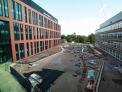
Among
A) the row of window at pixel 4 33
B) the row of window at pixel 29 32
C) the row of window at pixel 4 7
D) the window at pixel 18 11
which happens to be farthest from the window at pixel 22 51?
the row of window at pixel 4 7

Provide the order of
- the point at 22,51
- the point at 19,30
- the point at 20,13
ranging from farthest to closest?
the point at 22,51 → the point at 20,13 → the point at 19,30

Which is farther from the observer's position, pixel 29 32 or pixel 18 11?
pixel 29 32

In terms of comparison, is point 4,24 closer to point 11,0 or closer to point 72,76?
point 11,0

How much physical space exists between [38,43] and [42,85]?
3649 cm

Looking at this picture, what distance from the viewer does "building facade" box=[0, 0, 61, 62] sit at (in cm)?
3298

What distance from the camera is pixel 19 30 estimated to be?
39.9 m

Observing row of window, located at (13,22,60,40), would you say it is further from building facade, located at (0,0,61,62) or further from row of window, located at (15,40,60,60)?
row of window, located at (15,40,60,60)

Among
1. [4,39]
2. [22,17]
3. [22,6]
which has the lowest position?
[4,39]

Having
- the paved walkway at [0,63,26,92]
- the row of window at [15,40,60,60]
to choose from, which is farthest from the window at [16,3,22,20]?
the paved walkway at [0,63,26,92]

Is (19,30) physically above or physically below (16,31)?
above

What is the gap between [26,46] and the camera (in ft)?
147

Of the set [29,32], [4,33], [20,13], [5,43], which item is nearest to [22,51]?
[29,32]

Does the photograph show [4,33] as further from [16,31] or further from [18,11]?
[18,11]

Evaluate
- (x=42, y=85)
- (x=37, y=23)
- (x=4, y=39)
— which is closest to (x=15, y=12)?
(x=4, y=39)
